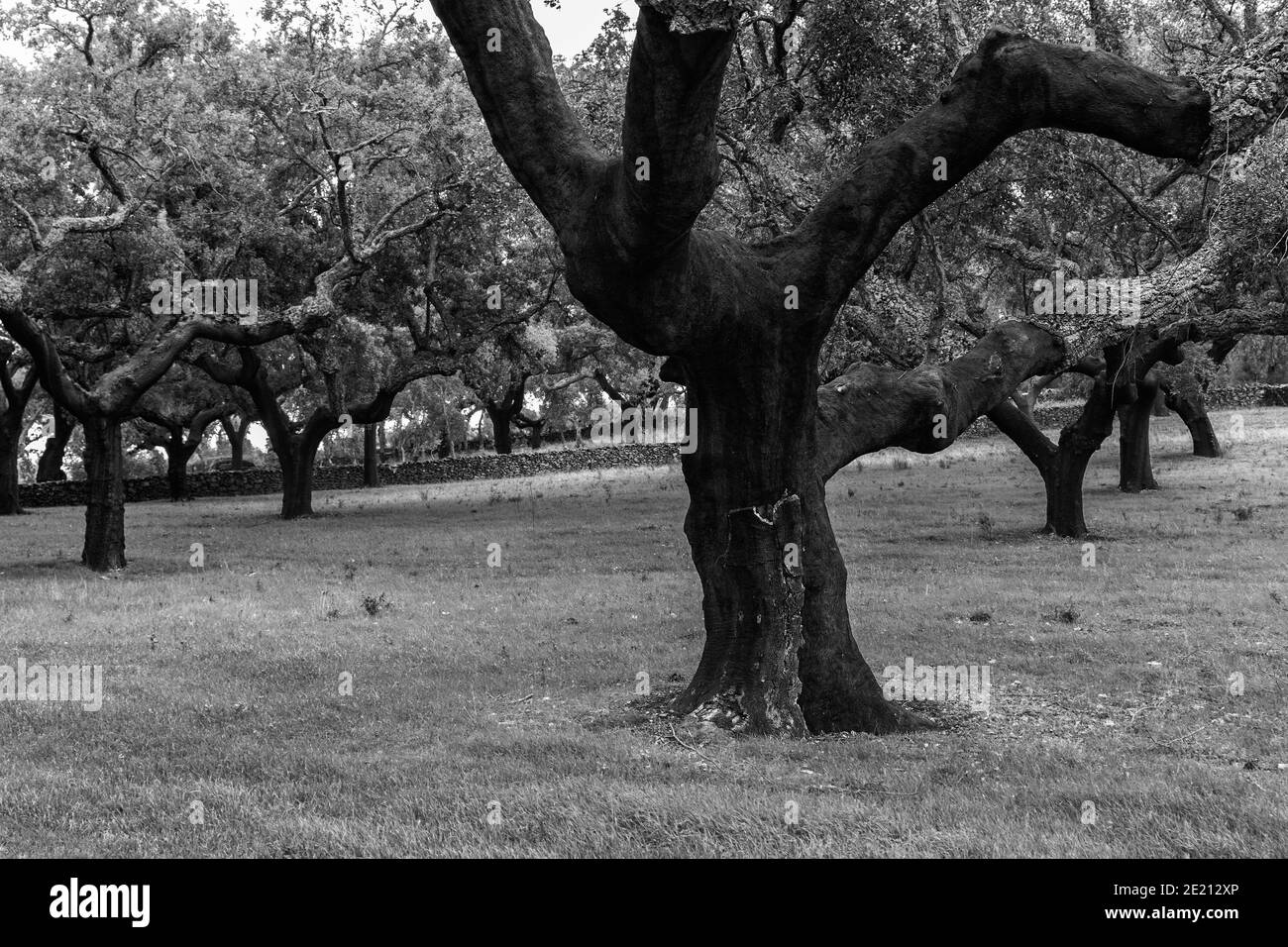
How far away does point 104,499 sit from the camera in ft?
62.2

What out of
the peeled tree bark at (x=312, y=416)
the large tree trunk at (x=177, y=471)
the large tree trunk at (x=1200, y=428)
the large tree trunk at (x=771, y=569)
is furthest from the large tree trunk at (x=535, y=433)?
the large tree trunk at (x=771, y=569)

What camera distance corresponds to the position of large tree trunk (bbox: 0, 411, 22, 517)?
3322 centimetres

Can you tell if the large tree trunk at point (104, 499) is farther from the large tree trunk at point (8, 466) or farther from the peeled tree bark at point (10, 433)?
the large tree trunk at point (8, 466)

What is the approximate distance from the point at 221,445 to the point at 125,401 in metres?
65.0

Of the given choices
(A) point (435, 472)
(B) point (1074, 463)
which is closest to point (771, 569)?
(B) point (1074, 463)

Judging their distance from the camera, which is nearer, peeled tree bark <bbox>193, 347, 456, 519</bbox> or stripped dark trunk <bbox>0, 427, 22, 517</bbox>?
peeled tree bark <bbox>193, 347, 456, 519</bbox>

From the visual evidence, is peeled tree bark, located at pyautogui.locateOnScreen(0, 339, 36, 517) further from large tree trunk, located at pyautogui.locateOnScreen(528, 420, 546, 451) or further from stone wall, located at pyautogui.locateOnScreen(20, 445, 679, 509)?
large tree trunk, located at pyautogui.locateOnScreen(528, 420, 546, 451)

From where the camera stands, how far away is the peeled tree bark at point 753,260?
6.48 meters

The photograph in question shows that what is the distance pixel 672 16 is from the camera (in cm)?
531

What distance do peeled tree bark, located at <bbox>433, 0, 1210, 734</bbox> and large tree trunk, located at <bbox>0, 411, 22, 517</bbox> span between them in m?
31.2

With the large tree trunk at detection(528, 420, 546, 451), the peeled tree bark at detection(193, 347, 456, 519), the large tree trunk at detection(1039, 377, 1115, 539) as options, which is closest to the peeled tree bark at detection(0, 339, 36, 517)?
the peeled tree bark at detection(193, 347, 456, 519)

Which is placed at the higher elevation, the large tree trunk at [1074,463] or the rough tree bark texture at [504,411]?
the rough tree bark texture at [504,411]

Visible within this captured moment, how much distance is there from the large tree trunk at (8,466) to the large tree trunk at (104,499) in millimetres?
17033

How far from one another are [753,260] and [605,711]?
3.85 metres
